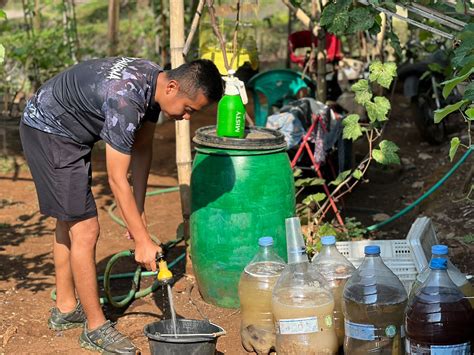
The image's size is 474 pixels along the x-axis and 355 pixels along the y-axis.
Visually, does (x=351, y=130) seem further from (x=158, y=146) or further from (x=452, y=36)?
(x=158, y=146)

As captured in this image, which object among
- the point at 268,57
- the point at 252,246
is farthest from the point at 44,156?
the point at 268,57

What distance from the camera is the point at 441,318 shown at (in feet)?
11.0

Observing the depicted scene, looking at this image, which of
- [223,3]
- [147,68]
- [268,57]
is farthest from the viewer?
[268,57]

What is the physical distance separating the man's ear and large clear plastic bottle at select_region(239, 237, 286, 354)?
2.85 ft

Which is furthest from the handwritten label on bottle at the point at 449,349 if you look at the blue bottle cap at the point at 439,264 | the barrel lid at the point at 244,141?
the barrel lid at the point at 244,141

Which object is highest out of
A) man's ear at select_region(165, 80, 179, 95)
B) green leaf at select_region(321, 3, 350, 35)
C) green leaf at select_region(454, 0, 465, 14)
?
green leaf at select_region(454, 0, 465, 14)

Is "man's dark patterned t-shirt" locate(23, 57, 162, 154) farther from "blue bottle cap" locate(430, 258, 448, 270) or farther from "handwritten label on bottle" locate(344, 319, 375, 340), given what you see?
"blue bottle cap" locate(430, 258, 448, 270)

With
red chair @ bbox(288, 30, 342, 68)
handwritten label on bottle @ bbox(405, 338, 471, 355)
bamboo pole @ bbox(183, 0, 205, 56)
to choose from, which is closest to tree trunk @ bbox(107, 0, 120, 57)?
red chair @ bbox(288, 30, 342, 68)

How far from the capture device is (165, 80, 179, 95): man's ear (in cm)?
405

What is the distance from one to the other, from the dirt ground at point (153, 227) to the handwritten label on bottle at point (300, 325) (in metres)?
0.58

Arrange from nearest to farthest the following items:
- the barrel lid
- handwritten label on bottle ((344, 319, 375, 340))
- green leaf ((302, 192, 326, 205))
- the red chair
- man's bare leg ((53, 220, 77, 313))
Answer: handwritten label on bottle ((344, 319, 375, 340))
man's bare leg ((53, 220, 77, 313))
the barrel lid
green leaf ((302, 192, 326, 205))
the red chair

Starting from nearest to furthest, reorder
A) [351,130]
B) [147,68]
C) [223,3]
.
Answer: [147,68] → [351,130] → [223,3]

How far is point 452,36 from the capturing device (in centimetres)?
410

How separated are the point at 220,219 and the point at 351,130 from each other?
3.89 ft
